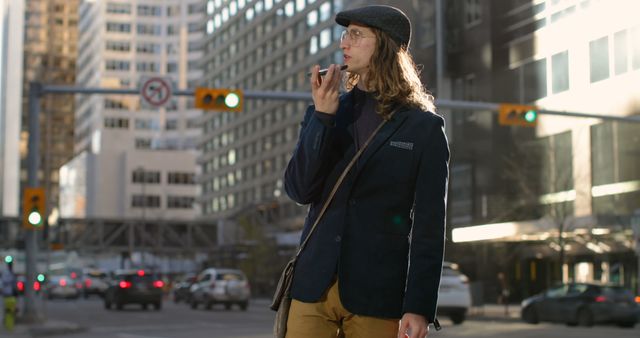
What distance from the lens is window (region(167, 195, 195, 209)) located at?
122750mm

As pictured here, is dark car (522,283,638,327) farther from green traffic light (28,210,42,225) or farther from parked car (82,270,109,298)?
parked car (82,270,109,298)

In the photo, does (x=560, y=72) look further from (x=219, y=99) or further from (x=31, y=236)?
(x=219, y=99)

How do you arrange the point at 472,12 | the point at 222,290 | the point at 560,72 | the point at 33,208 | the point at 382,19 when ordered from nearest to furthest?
the point at 382,19
the point at 33,208
the point at 222,290
the point at 560,72
the point at 472,12

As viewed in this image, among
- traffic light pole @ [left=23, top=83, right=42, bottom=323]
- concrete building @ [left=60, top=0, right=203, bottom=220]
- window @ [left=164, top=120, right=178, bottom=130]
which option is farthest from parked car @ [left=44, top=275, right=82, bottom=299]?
window @ [left=164, top=120, right=178, bottom=130]

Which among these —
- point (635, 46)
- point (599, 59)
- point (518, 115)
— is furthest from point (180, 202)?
point (518, 115)

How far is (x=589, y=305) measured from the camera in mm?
25641

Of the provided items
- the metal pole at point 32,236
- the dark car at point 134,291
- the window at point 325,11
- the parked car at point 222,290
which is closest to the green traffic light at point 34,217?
the metal pole at point 32,236

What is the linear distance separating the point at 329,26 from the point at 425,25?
4161 centimetres

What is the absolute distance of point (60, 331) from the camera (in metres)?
20.2

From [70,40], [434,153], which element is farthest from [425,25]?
[70,40]

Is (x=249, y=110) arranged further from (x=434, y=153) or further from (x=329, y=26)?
(x=434, y=153)

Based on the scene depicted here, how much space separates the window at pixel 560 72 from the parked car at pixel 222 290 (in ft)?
45.9

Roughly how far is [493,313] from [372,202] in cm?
3145

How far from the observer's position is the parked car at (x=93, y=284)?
195 ft
